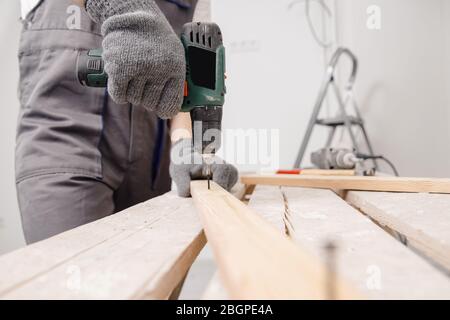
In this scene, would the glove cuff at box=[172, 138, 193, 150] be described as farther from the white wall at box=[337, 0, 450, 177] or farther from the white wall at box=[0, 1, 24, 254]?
the white wall at box=[0, 1, 24, 254]

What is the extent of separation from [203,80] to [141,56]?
0.15 m

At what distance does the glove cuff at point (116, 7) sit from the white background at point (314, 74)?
1064 mm

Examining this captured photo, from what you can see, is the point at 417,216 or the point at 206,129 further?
the point at 206,129

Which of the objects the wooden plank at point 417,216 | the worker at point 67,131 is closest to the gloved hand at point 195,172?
the worker at point 67,131

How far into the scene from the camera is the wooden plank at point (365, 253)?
24 centimetres

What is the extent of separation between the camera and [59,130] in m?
Answer: 0.82

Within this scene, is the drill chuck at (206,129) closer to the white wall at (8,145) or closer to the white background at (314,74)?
the white background at (314,74)

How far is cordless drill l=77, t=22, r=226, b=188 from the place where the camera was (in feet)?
2.14

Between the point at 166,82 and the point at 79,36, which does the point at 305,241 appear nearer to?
the point at 166,82

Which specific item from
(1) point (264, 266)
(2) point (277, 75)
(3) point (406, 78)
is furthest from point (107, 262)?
(3) point (406, 78)

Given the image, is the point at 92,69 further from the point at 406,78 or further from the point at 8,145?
the point at 406,78

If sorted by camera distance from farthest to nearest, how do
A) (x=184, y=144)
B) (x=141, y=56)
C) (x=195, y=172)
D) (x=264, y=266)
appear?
(x=184, y=144)
(x=195, y=172)
(x=141, y=56)
(x=264, y=266)
